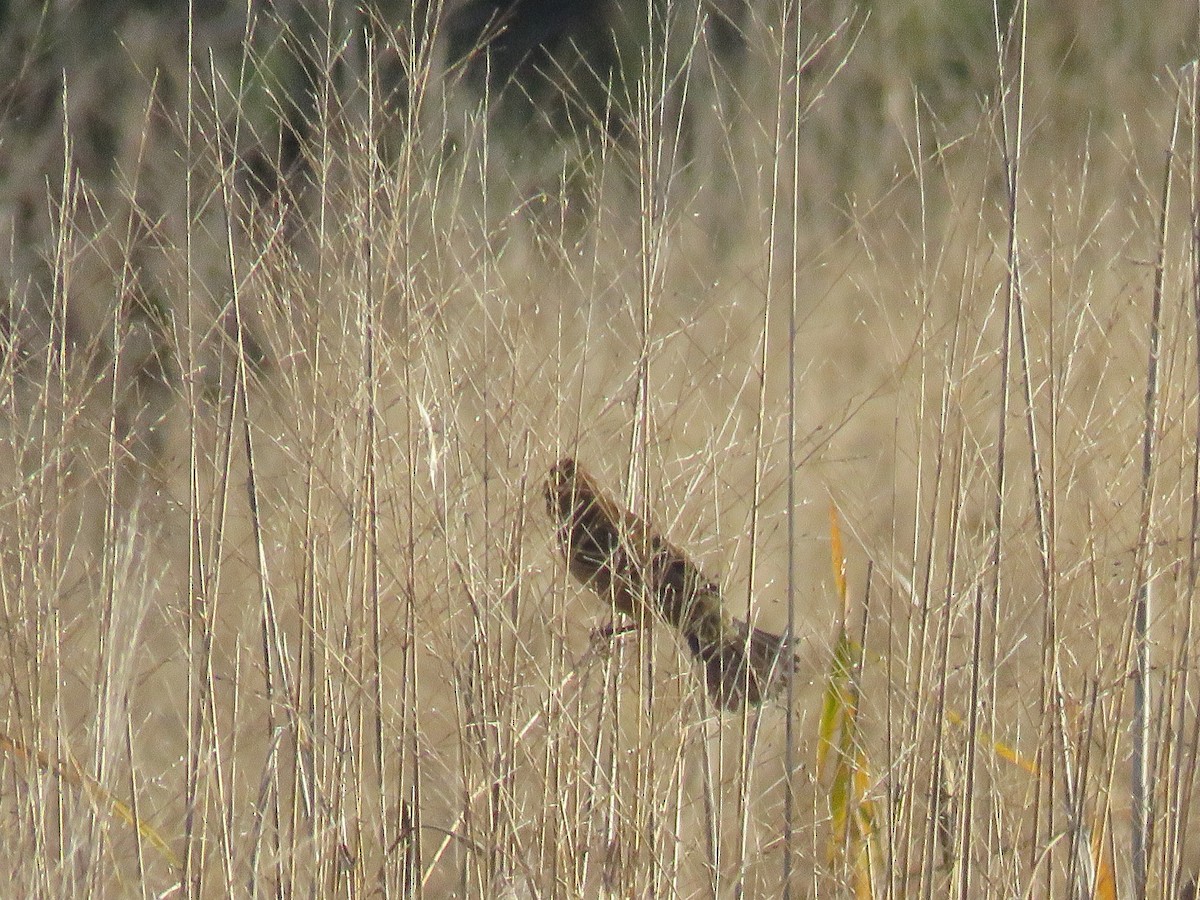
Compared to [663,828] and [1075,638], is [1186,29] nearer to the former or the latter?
[1075,638]

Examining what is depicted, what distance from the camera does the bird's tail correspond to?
1.35 meters

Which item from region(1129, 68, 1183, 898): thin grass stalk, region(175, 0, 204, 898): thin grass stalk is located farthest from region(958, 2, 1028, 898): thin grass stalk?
region(175, 0, 204, 898): thin grass stalk

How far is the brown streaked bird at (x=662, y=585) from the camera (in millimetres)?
1312

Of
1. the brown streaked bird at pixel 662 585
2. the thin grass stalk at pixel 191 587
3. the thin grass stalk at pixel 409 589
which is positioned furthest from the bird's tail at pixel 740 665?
the thin grass stalk at pixel 191 587

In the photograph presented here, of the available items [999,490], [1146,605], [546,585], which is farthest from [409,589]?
[1146,605]

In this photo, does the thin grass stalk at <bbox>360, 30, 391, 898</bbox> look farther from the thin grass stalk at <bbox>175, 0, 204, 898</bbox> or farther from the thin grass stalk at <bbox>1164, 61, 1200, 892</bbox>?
the thin grass stalk at <bbox>1164, 61, 1200, 892</bbox>

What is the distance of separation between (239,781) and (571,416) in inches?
33.9

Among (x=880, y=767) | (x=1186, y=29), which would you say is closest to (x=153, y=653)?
(x=880, y=767)

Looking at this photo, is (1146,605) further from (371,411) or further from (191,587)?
(191,587)

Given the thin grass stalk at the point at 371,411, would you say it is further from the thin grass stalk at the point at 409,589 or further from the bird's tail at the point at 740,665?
the bird's tail at the point at 740,665

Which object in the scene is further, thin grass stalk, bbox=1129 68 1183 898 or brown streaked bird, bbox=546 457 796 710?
brown streaked bird, bbox=546 457 796 710

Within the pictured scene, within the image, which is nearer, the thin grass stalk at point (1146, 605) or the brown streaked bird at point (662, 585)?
the thin grass stalk at point (1146, 605)

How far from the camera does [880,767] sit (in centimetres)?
154

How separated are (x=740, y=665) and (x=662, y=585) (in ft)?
0.37
